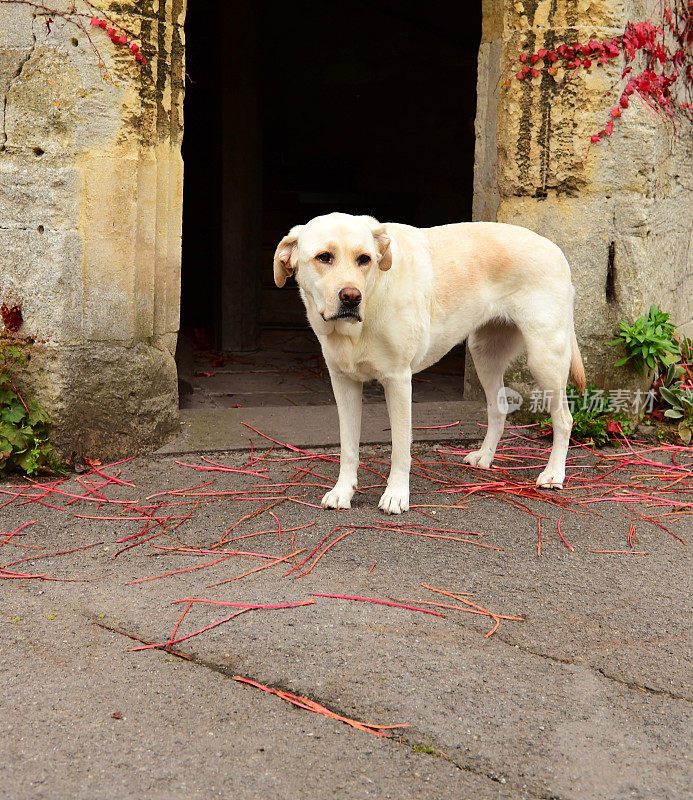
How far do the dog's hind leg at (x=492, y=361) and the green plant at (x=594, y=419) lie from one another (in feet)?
2.80

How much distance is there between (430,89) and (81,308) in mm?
6932

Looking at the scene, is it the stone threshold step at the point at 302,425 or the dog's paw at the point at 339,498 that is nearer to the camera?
the dog's paw at the point at 339,498

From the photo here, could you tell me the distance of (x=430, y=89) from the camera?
32.8 ft

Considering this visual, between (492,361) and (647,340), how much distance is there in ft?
3.96

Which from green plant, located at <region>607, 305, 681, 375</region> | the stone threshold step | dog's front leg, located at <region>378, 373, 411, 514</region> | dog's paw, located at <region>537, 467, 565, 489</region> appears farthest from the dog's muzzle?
green plant, located at <region>607, 305, 681, 375</region>

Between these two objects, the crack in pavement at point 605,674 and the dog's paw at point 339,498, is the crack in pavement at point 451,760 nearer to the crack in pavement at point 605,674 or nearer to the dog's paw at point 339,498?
the crack in pavement at point 605,674

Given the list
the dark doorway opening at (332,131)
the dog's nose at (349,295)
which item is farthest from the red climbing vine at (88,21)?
the dark doorway opening at (332,131)

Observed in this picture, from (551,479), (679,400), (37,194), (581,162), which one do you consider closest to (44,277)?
(37,194)

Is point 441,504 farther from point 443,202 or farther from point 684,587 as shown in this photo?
point 443,202

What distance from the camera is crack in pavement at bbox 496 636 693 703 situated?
94.7 inches

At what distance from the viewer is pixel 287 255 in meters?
3.52

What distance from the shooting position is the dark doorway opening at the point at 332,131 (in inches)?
339

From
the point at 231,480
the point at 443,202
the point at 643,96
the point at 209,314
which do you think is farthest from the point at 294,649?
the point at 443,202

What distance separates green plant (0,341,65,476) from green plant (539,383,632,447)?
291cm
